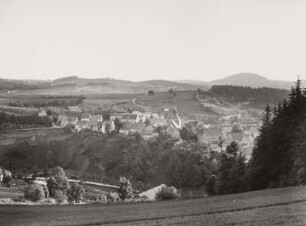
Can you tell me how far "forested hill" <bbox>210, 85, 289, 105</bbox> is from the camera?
9788cm

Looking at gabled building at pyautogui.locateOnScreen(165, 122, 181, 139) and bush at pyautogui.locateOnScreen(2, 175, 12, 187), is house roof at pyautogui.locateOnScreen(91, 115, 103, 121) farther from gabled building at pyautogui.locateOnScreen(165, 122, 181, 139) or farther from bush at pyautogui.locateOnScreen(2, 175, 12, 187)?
bush at pyautogui.locateOnScreen(2, 175, 12, 187)

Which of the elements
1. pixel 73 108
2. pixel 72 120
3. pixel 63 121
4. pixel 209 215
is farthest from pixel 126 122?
pixel 209 215

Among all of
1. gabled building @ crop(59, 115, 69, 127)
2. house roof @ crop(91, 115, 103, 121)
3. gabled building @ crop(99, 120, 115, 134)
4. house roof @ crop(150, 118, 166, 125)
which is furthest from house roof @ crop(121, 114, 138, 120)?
gabled building @ crop(59, 115, 69, 127)

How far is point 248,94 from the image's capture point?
107875 mm

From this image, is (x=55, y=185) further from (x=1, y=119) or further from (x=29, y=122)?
(x=29, y=122)

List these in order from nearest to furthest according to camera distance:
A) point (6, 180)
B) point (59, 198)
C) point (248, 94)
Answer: point (59, 198)
point (6, 180)
point (248, 94)

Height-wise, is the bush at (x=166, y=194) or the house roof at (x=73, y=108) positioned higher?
the house roof at (x=73, y=108)

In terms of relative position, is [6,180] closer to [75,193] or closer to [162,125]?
[75,193]

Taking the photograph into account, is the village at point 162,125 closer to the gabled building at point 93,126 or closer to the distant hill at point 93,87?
the gabled building at point 93,126

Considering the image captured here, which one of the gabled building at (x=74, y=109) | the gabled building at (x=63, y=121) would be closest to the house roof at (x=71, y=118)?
the gabled building at (x=63, y=121)

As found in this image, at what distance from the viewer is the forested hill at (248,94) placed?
9788 cm

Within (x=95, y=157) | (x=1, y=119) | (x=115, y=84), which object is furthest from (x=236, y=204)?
(x=115, y=84)

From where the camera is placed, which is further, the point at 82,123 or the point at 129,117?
the point at 129,117

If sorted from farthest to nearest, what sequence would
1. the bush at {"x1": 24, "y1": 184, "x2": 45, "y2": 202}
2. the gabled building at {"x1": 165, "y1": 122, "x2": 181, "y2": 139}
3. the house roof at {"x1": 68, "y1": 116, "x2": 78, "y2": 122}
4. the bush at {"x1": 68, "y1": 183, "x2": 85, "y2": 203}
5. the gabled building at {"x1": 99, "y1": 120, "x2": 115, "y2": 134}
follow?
1. the house roof at {"x1": 68, "y1": 116, "x2": 78, "y2": 122}
2. the gabled building at {"x1": 99, "y1": 120, "x2": 115, "y2": 134}
3. the gabled building at {"x1": 165, "y1": 122, "x2": 181, "y2": 139}
4. the bush at {"x1": 68, "y1": 183, "x2": 85, "y2": 203}
5. the bush at {"x1": 24, "y1": 184, "x2": 45, "y2": 202}
